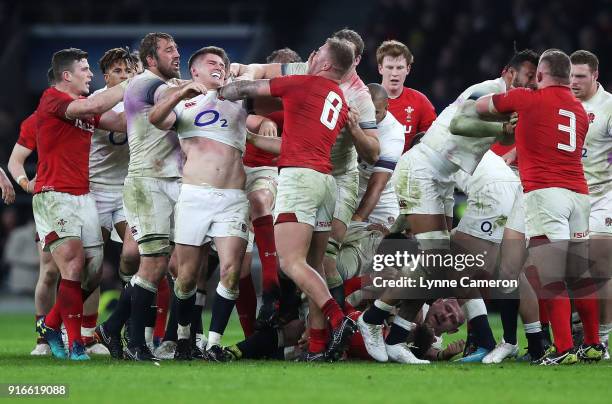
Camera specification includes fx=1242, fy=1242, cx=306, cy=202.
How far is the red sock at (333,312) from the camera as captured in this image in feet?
31.8

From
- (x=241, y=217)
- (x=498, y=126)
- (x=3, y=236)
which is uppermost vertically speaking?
(x=498, y=126)

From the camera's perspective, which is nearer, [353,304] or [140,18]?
[353,304]

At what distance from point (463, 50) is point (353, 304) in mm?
10658

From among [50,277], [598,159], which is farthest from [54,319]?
[598,159]

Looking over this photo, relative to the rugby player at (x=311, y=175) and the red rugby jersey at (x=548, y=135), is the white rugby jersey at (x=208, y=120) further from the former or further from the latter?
→ the red rugby jersey at (x=548, y=135)

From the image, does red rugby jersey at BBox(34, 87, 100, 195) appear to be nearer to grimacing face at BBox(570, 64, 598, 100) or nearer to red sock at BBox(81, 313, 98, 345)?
red sock at BBox(81, 313, 98, 345)

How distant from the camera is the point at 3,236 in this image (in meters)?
21.8

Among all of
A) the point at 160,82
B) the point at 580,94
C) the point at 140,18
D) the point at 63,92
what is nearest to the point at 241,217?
the point at 160,82

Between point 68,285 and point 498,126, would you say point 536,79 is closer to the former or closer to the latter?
point 498,126

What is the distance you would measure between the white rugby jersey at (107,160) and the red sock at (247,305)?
1679 millimetres

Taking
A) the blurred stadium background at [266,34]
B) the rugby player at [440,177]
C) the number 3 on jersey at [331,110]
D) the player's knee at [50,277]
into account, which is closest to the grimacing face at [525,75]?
the rugby player at [440,177]

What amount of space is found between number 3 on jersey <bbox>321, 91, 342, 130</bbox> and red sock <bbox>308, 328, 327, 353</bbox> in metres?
1.66

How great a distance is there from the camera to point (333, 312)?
9.70m

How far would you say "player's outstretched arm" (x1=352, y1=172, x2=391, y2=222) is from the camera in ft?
36.5
